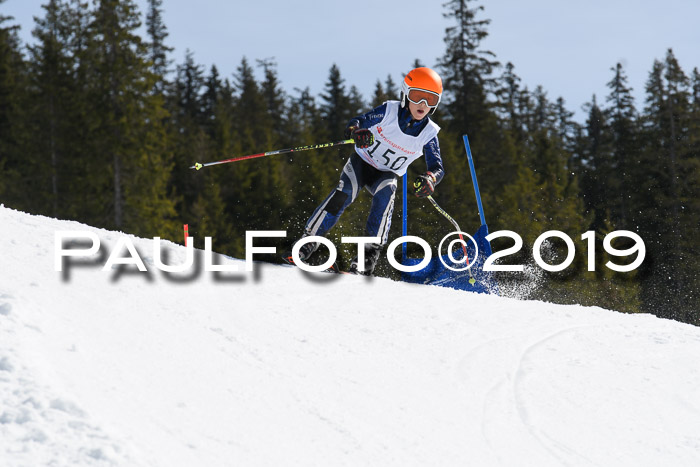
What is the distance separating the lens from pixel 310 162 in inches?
1257

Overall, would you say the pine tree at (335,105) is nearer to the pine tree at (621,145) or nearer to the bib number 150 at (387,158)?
the pine tree at (621,145)

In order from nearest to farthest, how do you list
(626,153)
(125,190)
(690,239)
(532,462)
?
(532,462) → (125,190) → (690,239) → (626,153)

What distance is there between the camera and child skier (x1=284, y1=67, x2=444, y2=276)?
636 centimetres

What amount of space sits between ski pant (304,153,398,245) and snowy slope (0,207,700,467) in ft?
5.09

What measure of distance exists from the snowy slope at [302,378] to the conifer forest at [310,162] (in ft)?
47.8

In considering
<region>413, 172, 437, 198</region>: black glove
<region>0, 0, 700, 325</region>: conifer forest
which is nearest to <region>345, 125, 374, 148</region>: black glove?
<region>413, 172, 437, 198</region>: black glove

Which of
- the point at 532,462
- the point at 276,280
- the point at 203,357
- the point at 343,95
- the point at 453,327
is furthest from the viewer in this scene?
the point at 343,95

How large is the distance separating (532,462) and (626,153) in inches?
1537

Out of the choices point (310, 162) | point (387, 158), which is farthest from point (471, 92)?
point (387, 158)

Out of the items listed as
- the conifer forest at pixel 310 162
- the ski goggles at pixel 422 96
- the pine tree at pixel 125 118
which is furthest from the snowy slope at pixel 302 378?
the pine tree at pixel 125 118

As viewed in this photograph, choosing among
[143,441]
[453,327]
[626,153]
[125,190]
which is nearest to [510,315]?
[453,327]

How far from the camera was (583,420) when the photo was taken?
342 cm

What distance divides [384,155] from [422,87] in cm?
76

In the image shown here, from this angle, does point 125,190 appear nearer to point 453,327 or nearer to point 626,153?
point 453,327
